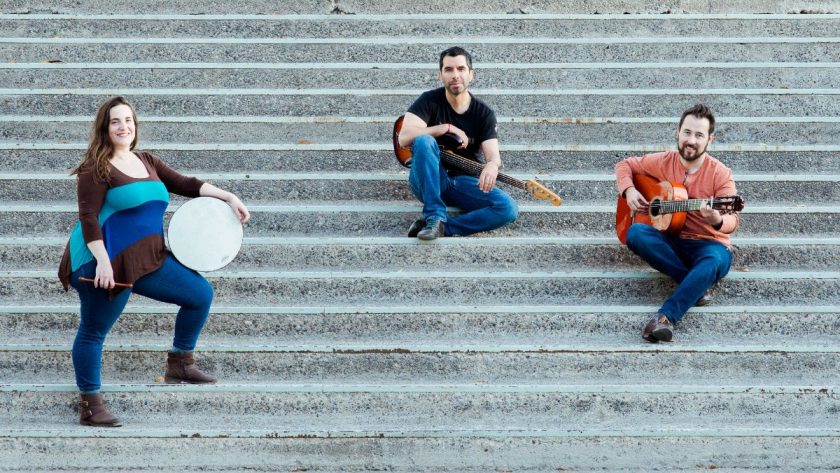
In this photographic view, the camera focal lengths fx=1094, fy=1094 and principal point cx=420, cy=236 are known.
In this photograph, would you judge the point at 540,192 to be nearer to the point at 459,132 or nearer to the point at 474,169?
the point at 474,169

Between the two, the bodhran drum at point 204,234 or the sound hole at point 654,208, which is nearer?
the bodhran drum at point 204,234

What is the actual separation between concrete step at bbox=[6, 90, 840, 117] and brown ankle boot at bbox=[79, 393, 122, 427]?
239cm

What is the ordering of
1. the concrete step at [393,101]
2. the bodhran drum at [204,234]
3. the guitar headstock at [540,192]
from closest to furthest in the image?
the bodhran drum at [204,234]
the guitar headstock at [540,192]
the concrete step at [393,101]

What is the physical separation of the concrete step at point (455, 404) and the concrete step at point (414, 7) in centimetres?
345

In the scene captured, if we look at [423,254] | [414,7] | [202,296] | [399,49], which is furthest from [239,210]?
[414,7]

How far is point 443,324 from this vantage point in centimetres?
498

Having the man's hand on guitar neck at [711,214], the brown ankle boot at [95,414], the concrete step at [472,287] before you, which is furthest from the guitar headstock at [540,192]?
the brown ankle boot at [95,414]

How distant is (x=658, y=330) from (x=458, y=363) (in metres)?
0.89

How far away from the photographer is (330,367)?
15.6 feet

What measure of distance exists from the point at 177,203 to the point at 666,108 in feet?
9.42

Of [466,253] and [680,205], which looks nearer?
[680,205]

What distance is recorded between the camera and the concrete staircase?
439 cm

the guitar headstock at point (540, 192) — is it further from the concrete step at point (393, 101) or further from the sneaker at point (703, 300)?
the concrete step at point (393, 101)

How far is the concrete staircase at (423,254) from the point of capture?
4.39m
